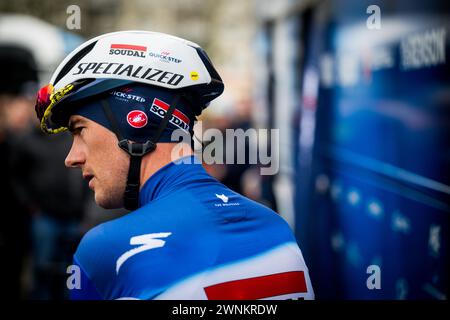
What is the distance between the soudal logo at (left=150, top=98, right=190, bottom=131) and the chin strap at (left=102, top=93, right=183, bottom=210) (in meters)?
0.01

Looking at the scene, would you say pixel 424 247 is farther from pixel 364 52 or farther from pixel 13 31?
pixel 13 31

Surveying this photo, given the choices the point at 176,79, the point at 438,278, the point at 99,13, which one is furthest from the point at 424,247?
the point at 99,13

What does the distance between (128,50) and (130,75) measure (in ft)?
0.31

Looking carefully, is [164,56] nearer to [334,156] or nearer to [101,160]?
[101,160]

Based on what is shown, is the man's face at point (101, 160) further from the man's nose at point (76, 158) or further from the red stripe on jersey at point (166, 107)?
the red stripe on jersey at point (166, 107)

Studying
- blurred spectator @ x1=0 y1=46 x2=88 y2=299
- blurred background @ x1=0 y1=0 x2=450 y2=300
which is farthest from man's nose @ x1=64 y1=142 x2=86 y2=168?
blurred spectator @ x1=0 y1=46 x2=88 y2=299

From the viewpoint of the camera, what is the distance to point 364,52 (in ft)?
15.6

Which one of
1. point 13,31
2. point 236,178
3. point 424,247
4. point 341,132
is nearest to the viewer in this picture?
point 424,247

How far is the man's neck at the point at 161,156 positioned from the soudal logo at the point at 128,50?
289 mm

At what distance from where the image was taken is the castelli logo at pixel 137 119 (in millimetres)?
2381

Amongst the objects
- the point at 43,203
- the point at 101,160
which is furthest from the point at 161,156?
the point at 43,203

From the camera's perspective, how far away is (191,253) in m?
2.07
